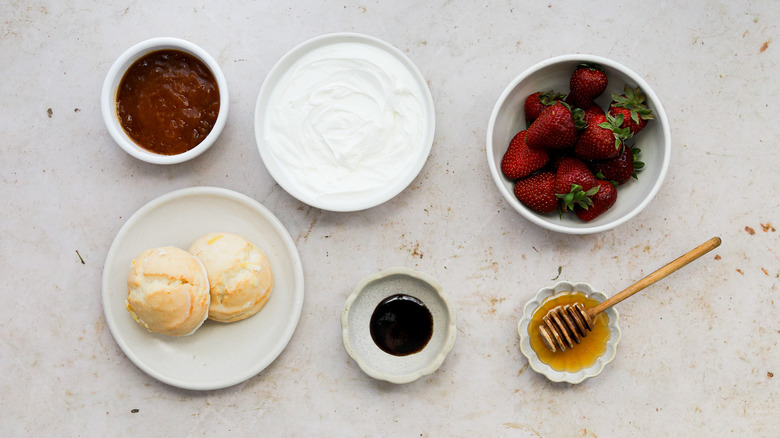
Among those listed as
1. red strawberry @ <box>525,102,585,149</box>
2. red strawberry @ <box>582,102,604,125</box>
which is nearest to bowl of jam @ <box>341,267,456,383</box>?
red strawberry @ <box>525,102,585,149</box>

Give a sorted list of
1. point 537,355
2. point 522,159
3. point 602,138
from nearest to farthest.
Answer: point 602,138 → point 522,159 → point 537,355

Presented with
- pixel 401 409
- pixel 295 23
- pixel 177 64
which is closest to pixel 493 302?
pixel 401 409

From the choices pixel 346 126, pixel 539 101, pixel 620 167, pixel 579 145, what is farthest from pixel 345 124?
pixel 620 167

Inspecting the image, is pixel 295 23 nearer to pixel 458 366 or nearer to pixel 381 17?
pixel 381 17

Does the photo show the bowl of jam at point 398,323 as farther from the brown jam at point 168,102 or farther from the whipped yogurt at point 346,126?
the brown jam at point 168,102

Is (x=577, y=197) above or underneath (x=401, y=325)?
above

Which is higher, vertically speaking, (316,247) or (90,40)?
(90,40)

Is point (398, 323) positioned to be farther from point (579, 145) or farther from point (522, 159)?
point (579, 145)
